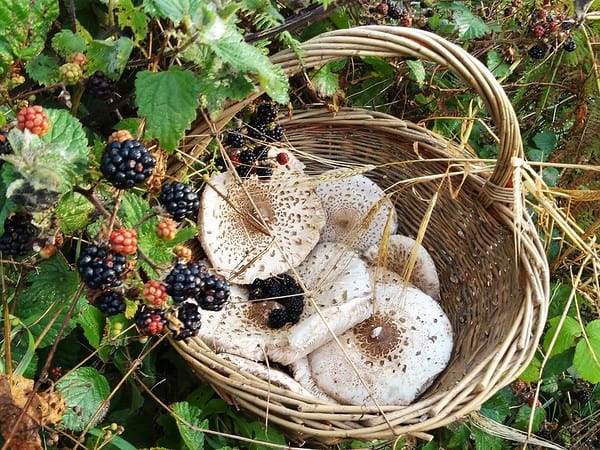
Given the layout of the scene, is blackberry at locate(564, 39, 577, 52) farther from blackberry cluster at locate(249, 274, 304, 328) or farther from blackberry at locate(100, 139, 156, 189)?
blackberry at locate(100, 139, 156, 189)

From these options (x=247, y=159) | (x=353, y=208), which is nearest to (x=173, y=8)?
(x=247, y=159)

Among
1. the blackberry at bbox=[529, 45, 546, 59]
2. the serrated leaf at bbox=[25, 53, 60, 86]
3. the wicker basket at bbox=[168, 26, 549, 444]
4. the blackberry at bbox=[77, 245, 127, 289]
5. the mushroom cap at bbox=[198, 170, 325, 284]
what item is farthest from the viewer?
the blackberry at bbox=[529, 45, 546, 59]

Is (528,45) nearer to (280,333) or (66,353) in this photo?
(280,333)

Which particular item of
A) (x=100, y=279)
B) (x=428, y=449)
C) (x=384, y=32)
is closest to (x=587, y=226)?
(x=428, y=449)

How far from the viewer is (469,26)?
1984mm

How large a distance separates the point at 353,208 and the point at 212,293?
2.97 feet

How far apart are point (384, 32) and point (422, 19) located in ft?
1.85

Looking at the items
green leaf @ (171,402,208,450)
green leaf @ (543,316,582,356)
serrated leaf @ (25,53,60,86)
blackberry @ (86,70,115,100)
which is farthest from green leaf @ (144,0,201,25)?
green leaf @ (543,316,582,356)

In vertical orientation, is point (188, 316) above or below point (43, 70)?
below

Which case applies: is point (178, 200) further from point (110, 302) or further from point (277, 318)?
point (277, 318)

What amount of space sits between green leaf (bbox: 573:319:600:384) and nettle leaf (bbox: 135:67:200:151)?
1.25 metres

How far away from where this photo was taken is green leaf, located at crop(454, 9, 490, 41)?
1981mm

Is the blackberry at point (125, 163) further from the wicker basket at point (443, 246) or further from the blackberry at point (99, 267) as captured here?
the wicker basket at point (443, 246)

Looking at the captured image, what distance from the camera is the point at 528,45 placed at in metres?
2.07
